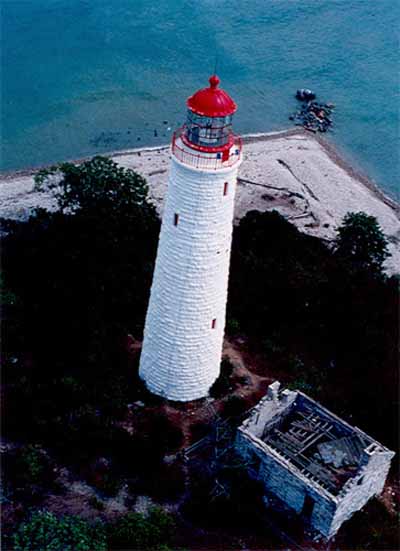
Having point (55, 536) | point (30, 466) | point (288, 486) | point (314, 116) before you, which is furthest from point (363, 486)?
point (314, 116)

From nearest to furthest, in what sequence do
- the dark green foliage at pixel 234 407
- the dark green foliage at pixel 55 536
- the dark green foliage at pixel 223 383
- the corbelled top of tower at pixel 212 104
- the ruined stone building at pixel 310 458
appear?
1. the corbelled top of tower at pixel 212 104
2. the dark green foliage at pixel 55 536
3. the ruined stone building at pixel 310 458
4. the dark green foliage at pixel 234 407
5. the dark green foliage at pixel 223 383

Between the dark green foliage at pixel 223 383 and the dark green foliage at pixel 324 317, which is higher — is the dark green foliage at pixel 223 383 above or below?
below

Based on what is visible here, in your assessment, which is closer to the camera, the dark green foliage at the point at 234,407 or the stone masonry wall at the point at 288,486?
the stone masonry wall at the point at 288,486

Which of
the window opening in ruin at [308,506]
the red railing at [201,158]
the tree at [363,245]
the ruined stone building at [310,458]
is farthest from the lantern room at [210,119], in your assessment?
the tree at [363,245]

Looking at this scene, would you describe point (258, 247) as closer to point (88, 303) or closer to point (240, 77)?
→ point (88, 303)

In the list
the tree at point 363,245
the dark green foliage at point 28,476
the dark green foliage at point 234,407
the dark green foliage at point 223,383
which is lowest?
the dark green foliage at point 28,476

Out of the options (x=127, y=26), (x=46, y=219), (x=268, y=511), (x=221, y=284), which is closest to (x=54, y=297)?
(x=46, y=219)

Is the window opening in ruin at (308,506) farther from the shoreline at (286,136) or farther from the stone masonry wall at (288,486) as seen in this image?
the shoreline at (286,136)
